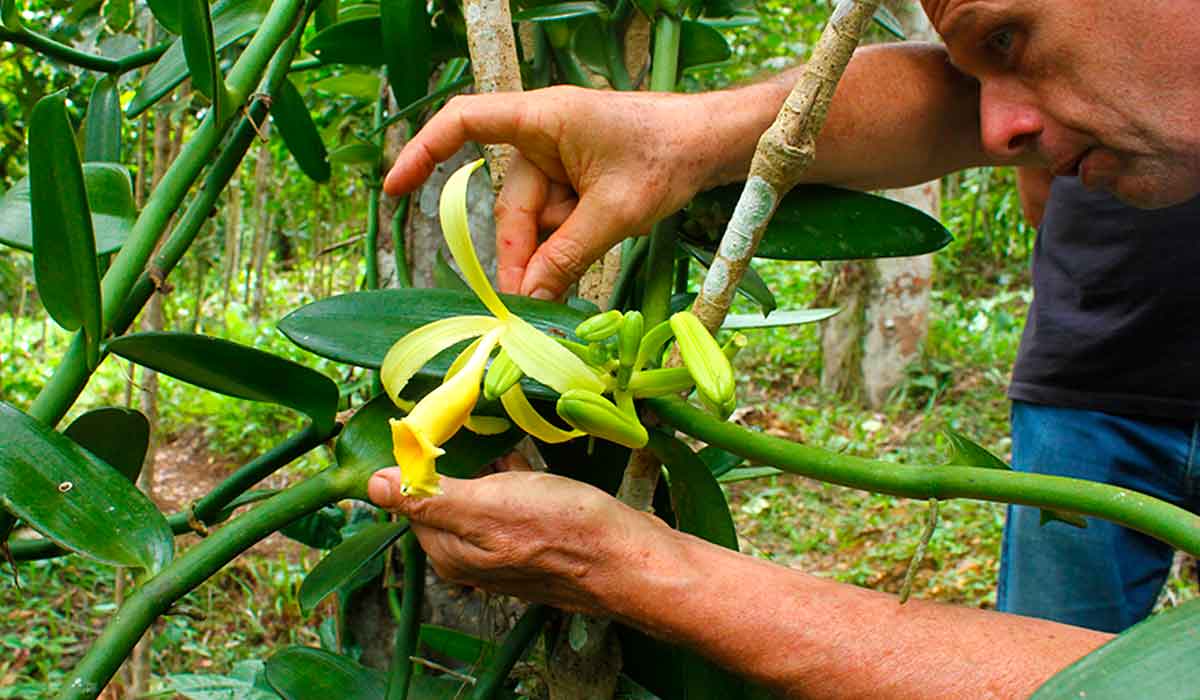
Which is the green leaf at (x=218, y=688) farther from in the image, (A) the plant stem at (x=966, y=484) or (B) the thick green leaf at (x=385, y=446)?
(A) the plant stem at (x=966, y=484)

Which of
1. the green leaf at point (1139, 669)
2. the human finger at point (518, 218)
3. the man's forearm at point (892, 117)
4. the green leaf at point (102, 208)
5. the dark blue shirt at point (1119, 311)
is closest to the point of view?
the green leaf at point (1139, 669)

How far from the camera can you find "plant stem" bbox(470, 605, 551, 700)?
0.63 metres

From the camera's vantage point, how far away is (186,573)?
480 mm

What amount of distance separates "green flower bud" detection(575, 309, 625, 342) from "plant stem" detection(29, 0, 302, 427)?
0.83 ft

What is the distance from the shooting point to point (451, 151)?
0.63m

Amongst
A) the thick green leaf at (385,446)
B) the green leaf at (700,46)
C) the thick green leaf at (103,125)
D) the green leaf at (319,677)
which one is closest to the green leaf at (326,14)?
the thick green leaf at (103,125)

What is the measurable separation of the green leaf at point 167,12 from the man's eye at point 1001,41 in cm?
56

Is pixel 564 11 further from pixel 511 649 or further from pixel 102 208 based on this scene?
pixel 511 649

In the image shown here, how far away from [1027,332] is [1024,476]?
96cm

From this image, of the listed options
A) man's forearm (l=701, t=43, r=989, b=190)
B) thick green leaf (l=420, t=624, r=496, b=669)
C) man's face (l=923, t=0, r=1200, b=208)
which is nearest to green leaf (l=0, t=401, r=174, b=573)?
thick green leaf (l=420, t=624, r=496, b=669)

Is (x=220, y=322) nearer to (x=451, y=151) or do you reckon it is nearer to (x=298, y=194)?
(x=298, y=194)

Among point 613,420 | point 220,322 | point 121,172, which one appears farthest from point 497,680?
point 220,322

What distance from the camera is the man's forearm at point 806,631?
1.69ft

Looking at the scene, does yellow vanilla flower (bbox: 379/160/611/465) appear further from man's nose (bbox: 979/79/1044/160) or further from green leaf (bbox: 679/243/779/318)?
man's nose (bbox: 979/79/1044/160)
